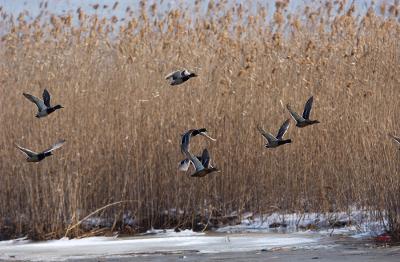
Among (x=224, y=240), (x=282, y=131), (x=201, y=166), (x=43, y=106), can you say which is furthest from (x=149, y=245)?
(x=201, y=166)

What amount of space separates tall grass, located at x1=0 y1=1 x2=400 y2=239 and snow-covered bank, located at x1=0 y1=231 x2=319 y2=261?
0.36m

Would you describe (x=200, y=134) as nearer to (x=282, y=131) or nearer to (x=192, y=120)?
(x=282, y=131)

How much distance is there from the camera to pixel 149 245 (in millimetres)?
7852

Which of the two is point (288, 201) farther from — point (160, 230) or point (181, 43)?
point (181, 43)

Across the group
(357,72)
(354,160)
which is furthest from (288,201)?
(357,72)

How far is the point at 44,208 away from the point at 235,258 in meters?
2.19

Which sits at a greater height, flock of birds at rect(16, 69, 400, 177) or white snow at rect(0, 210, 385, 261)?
flock of birds at rect(16, 69, 400, 177)

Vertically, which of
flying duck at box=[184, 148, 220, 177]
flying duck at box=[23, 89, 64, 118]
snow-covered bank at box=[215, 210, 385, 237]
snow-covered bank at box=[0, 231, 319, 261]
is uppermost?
flying duck at box=[23, 89, 64, 118]

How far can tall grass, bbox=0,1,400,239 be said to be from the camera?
8.76 metres

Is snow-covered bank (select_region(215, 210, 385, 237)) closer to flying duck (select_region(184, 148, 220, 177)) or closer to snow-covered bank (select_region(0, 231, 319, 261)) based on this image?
snow-covered bank (select_region(0, 231, 319, 261))

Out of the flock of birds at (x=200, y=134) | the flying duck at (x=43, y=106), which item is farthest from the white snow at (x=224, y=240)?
the flying duck at (x=43, y=106)

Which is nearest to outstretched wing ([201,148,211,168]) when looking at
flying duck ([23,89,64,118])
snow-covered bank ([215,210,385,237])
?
flying duck ([23,89,64,118])

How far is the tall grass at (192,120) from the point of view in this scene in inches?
345

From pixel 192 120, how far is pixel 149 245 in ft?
5.52
